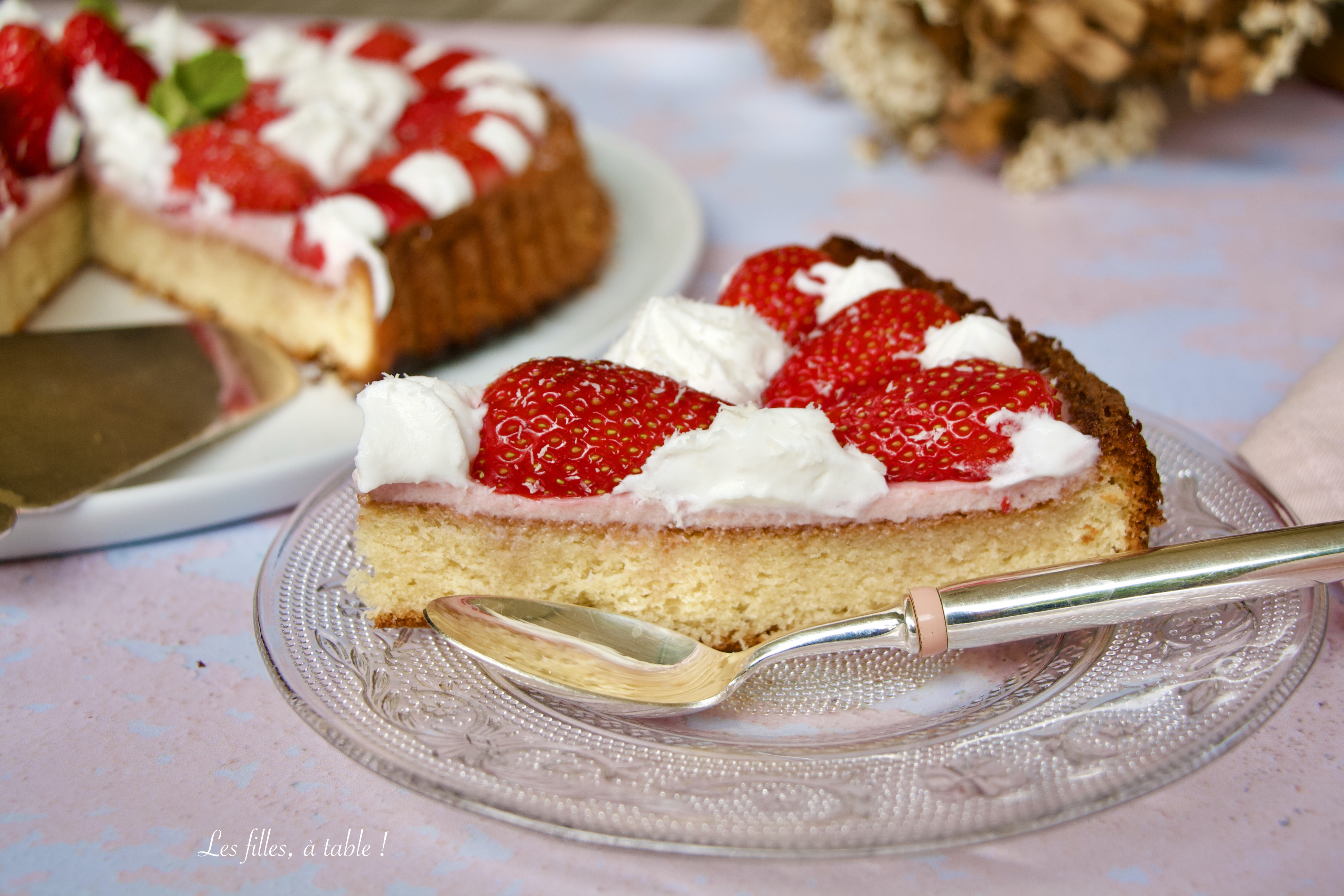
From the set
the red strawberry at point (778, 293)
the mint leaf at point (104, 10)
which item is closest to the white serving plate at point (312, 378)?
the red strawberry at point (778, 293)

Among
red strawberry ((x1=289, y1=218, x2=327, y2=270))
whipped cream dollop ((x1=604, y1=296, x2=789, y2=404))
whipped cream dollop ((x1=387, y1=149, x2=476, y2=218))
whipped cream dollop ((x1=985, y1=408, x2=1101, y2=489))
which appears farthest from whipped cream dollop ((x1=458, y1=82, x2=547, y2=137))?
whipped cream dollop ((x1=985, y1=408, x2=1101, y2=489))

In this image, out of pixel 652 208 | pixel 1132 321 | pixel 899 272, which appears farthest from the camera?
pixel 652 208

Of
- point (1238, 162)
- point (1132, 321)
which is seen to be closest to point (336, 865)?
point (1132, 321)

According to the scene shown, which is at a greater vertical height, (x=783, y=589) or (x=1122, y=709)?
(x=1122, y=709)

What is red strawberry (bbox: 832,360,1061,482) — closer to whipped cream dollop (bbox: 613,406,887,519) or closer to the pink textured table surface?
whipped cream dollop (bbox: 613,406,887,519)

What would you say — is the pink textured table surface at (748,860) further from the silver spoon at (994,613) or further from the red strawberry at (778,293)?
the red strawberry at (778,293)

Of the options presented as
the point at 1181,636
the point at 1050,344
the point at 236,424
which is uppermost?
the point at 1050,344

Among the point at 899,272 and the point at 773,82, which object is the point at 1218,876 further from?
the point at 773,82
